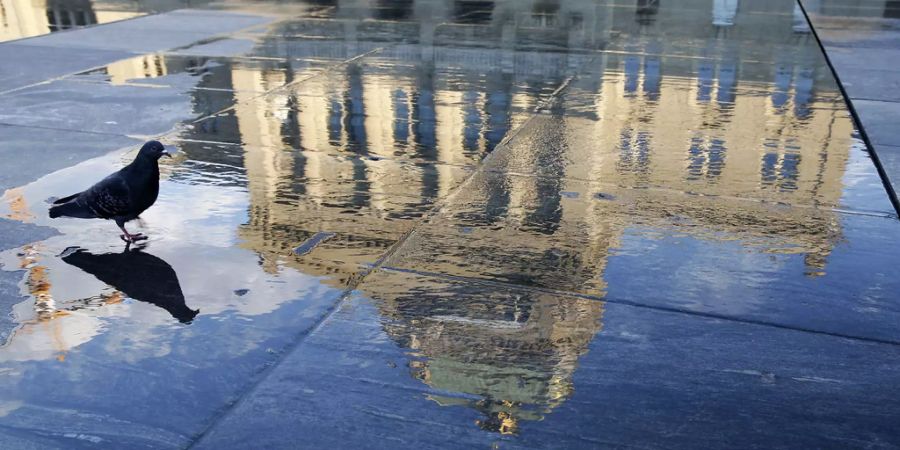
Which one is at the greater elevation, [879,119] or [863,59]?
[863,59]

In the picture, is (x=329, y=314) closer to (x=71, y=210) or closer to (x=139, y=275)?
(x=139, y=275)

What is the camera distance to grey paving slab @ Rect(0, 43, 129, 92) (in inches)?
403

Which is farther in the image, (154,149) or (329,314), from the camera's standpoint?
(154,149)

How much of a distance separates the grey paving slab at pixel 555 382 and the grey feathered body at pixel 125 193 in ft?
5.33

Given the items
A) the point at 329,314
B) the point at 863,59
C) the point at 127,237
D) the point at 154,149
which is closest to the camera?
the point at 329,314

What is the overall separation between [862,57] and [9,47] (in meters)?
12.7

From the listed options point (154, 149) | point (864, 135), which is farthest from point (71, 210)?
point (864, 135)

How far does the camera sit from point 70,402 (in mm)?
3654

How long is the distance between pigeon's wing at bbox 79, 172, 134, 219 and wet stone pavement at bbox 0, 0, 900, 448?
25 cm

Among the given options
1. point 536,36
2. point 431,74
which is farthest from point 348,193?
point 536,36

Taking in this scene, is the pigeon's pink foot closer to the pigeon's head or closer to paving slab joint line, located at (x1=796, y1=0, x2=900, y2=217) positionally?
the pigeon's head

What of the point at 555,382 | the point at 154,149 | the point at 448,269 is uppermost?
the point at 154,149

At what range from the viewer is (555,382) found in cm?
388

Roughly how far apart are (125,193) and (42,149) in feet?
8.90
